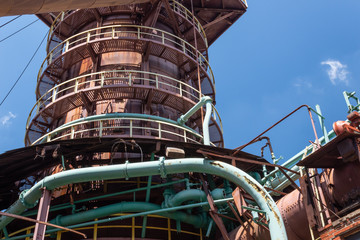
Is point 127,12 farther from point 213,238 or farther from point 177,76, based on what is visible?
point 213,238

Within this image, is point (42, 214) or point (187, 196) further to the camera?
point (187, 196)

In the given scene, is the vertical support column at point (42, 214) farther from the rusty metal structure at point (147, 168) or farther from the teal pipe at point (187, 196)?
the teal pipe at point (187, 196)

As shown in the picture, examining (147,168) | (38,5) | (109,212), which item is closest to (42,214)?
(109,212)

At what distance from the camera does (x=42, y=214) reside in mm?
13258

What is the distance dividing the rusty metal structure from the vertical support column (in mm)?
33

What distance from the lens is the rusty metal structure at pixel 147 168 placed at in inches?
460

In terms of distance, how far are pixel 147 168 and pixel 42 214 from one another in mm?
3560

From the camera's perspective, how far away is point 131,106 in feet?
65.5

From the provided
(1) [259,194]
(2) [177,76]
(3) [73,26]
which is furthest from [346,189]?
(3) [73,26]

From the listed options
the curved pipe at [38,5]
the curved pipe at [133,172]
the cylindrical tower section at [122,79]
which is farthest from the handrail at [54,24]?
the curved pipe at [133,172]

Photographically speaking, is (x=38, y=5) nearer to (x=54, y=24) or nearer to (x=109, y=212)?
(x=109, y=212)

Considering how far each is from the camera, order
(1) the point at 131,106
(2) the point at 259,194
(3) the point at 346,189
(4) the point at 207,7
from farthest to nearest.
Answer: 1. (4) the point at 207,7
2. (1) the point at 131,106
3. (2) the point at 259,194
4. (3) the point at 346,189

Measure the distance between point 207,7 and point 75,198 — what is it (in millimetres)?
19108

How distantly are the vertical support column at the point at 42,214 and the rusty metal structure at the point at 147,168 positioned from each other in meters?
0.03
